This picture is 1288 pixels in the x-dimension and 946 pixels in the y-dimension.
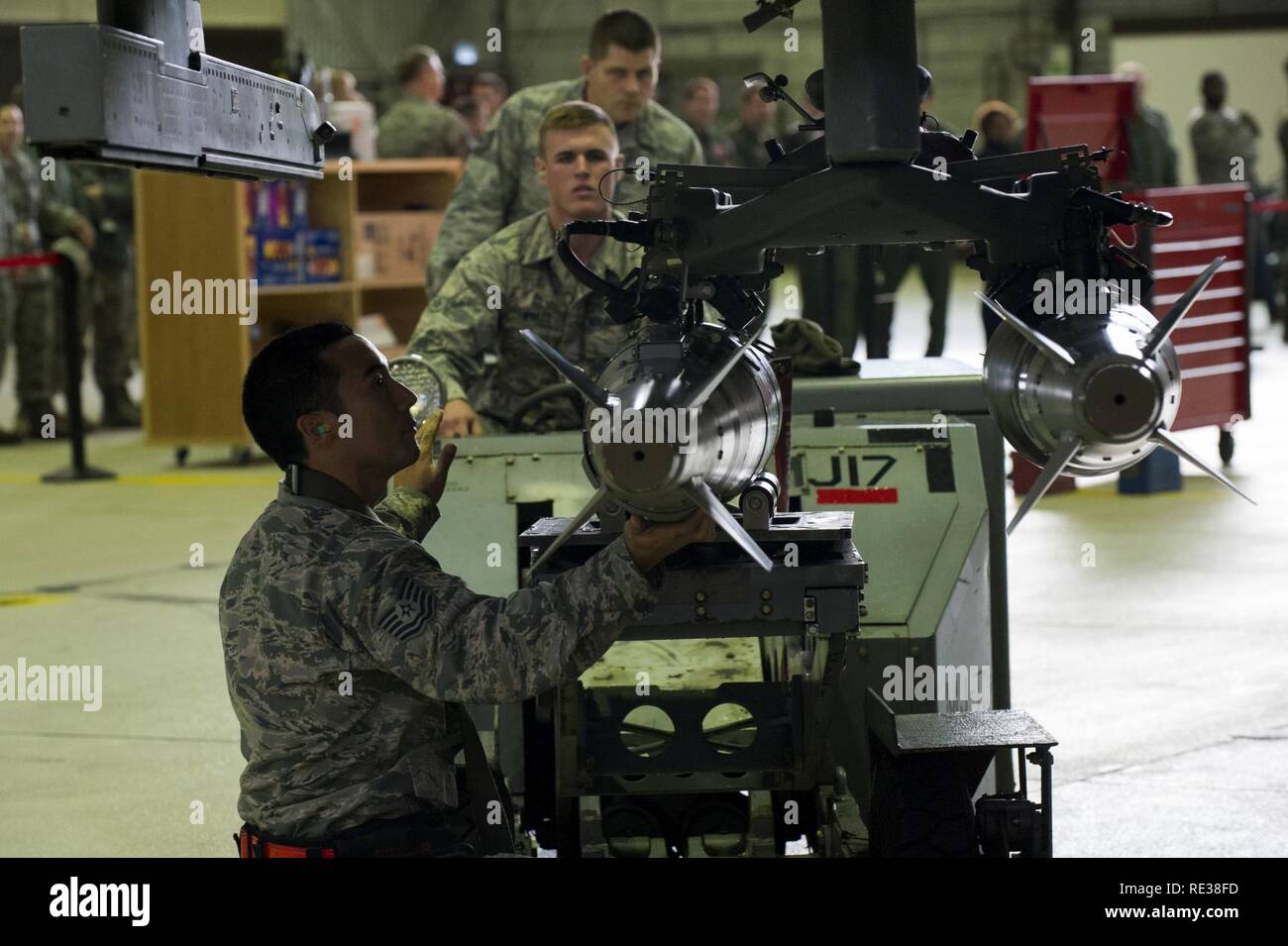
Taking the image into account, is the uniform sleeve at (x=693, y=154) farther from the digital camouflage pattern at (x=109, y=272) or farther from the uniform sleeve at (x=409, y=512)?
the digital camouflage pattern at (x=109, y=272)

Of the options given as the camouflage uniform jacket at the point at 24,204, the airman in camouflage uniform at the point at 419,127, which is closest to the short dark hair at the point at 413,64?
the airman in camouflage uniform at the point at 419,127

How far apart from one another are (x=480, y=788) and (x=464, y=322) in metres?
2.38

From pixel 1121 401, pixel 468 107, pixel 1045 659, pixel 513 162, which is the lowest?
pixel 1045 659

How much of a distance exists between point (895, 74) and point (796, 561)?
885mm

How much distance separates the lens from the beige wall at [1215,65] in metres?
29.0

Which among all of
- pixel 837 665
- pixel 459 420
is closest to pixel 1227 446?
pixel 459 420

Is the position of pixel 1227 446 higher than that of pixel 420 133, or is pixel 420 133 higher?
pixel 420 133

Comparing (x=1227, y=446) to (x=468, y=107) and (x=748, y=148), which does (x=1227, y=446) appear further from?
(x=468, y=107)

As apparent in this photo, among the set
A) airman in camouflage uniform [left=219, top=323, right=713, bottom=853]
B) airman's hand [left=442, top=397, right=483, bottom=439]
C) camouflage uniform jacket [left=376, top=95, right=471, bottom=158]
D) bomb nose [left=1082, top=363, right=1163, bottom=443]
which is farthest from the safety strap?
camouflage uniform jacket [left=376, top=95, right=471, bottom=158]

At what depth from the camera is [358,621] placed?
297 centimetres

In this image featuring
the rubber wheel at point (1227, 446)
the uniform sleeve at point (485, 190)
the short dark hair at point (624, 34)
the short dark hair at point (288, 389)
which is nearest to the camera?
the short dark hair at point (288, 389)

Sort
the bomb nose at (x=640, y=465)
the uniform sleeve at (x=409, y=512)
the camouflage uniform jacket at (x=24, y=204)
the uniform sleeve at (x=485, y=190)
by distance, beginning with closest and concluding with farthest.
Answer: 1. the bomb nose at (x=640, y=465)
2. the uniform sleeve at (x=409, y=512)
3. the uniform sleeve at (x=485, y=190)
4. the camouflage uniform jacket at (x=24, y=204)

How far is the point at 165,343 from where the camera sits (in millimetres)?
11648
